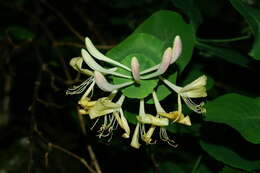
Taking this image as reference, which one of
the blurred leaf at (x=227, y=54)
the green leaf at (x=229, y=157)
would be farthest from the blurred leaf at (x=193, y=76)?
the green leaf at (x=229, y=157)

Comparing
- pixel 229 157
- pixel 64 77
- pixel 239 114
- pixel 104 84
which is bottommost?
pixel 64 77

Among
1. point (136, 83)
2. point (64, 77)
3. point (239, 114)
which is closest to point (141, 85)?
point (136, 83)

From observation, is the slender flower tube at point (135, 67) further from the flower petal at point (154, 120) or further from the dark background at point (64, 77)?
the dark background at point (64, 77)

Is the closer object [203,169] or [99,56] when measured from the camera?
[99,56]

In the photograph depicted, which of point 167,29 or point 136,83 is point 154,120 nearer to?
point 136,83

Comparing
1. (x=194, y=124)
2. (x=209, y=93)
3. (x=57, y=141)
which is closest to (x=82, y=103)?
(x=194, y=124)

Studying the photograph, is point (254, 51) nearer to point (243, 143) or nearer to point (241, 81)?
point (243, 143)

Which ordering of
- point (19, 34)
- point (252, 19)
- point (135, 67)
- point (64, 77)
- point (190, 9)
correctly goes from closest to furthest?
point (135, 67), point (252, 19), point (190, 9), point (19, 34), point (64, 77)
